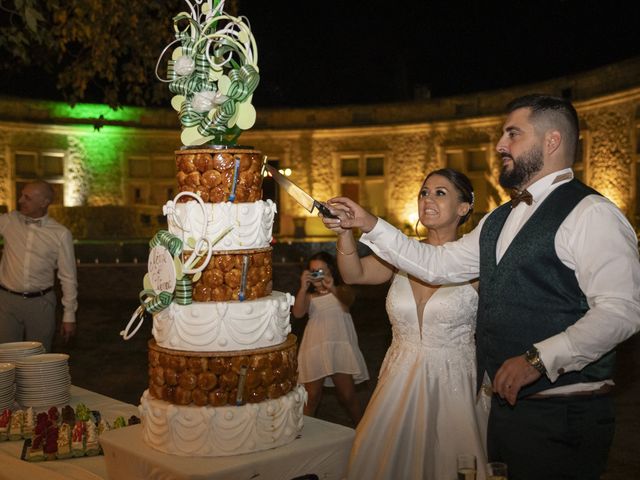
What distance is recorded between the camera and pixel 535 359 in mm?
2393

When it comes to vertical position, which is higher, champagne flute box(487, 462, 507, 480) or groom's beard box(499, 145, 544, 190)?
groom's beard box(499, 145, 544, 190)

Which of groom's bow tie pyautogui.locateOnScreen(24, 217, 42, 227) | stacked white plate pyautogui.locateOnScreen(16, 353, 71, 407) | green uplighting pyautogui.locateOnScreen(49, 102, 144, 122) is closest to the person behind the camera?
stacked white plate pyautogui.locateOnScreen(16, 353, 71, 407)

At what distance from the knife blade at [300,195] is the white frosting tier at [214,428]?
792 mm

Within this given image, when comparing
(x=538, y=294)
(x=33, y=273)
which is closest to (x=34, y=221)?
(x=33, y=273)

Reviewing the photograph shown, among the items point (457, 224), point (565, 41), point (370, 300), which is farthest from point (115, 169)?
point (457, 224)

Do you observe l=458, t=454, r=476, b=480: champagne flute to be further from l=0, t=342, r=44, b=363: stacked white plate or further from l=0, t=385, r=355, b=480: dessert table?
l=0, t=342, r=44, b=363: stacked white plate

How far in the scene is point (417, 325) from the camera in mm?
3697

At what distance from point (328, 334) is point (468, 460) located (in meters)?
3.31

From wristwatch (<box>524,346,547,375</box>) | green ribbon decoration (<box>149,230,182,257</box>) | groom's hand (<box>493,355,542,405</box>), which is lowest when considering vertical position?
groom's hand (<box>493,355,542,405</box>)

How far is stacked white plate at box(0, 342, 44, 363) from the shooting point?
4156mm

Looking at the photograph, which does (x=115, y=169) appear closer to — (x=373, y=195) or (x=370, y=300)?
(x=373, y=195)

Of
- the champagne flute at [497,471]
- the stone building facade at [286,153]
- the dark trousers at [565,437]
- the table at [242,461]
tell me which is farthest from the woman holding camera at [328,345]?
the stone building facade at [286,153]

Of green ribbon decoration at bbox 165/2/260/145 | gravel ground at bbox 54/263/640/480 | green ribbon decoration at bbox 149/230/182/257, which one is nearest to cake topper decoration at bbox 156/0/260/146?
green ribbon decoration at bbox 165/2/260/145

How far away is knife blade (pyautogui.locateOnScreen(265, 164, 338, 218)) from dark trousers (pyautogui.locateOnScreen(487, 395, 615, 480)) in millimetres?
1121
